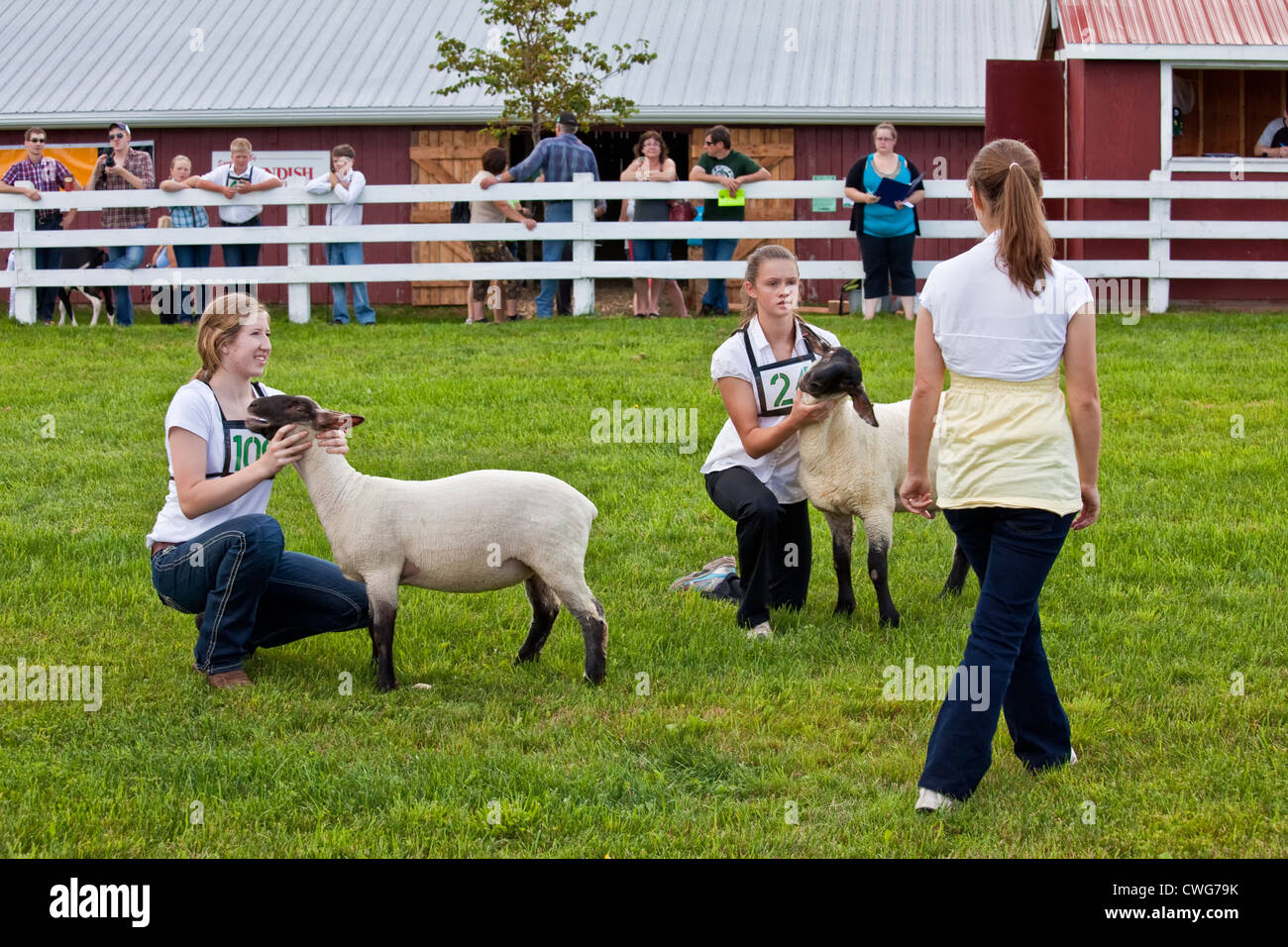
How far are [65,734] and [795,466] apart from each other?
3255 millimetres

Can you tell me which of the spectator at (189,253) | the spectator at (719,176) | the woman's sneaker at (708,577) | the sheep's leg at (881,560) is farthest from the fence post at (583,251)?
the sheep's leg at (881,560)

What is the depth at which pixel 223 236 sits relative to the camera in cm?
1490

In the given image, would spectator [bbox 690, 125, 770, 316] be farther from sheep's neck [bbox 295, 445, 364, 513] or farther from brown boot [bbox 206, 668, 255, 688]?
brown boot [bbox 206, 668, 255, 688]

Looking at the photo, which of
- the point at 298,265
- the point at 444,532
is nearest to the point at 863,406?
the point at 444,532

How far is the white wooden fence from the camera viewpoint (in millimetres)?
14461

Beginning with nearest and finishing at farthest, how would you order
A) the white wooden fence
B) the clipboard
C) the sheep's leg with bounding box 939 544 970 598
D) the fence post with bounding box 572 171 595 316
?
1. the sheep's leg with bounding box 939 544 970 598
2. the clipboard
3. the white wooden fence
4. the fence post with bounding box 572 171 595 316

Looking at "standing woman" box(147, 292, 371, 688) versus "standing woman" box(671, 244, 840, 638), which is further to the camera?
"standing woman" box(671, 244, 840, 638)

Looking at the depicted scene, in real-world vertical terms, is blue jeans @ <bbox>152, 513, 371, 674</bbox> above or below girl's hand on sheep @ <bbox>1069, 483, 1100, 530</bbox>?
below

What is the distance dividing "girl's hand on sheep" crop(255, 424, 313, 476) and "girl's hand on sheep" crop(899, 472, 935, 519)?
2.25 metres

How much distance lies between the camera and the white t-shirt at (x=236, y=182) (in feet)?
49.5

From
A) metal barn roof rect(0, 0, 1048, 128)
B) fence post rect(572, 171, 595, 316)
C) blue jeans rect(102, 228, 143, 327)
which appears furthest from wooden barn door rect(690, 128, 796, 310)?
blue jeans rect(102, 228, 143, 327)

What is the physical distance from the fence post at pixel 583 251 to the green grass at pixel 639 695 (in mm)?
5140

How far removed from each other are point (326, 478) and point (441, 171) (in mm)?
16816

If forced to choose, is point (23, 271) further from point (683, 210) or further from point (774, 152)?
point (774, 152)
